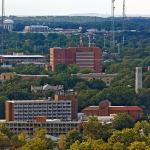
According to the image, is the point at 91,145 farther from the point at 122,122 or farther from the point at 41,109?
the point at 41,109

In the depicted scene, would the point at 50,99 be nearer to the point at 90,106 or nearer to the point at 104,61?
the point at 90,106

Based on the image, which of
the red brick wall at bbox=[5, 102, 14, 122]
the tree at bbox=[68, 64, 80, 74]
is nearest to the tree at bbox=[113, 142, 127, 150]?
the red brick wall at bbox=[5, 102, 14, 122]

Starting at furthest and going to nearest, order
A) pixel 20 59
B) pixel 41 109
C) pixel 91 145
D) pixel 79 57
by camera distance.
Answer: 1. pixel 20 59
2. pixel 79 57
3. pixel 41 109
4. pixel 91 145

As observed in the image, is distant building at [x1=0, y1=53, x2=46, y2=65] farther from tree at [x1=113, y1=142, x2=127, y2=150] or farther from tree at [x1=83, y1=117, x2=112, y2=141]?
tree at [x1=113, y1=142, x2=127, y2=150]

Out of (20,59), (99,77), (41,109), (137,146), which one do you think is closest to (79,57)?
(20,59)

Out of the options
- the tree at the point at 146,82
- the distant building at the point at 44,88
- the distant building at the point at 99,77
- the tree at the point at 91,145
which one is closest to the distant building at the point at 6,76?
the distant building at the point at 99,77

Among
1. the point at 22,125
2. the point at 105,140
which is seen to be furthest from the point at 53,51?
the point at 105,140
